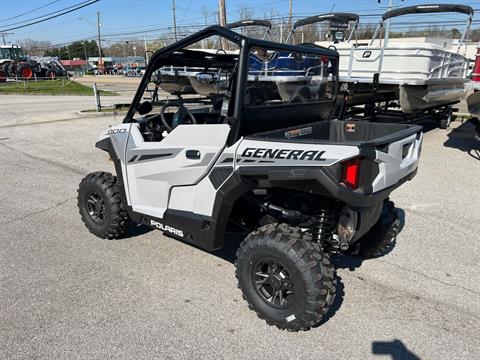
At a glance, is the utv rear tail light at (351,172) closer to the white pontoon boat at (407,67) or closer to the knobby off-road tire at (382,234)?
the knobby off-road tire at (382,234)

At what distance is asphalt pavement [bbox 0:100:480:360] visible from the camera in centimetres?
256

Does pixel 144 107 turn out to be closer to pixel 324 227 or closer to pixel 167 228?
pixel 167 228

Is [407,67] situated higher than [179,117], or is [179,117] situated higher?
[407,67]

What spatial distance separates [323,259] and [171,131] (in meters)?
1.54

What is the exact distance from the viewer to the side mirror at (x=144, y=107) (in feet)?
11.6

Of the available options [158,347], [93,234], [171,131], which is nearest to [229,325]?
[158,347]

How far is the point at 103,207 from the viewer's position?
3988 mm

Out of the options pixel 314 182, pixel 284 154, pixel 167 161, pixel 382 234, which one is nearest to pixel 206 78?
pixel 167 161

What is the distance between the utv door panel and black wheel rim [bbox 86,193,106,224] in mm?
589

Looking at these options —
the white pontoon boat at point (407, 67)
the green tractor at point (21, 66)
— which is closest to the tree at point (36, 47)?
the green tractor at point (21, 66)

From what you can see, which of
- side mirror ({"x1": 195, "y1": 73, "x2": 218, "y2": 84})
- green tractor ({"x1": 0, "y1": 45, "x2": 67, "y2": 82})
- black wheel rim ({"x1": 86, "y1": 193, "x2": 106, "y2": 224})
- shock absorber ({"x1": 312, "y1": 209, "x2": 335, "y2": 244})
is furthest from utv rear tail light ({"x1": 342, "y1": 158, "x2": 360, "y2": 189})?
green tractor ({"x1": 0, "y1": 45, "x2": 67, "y2": 82})

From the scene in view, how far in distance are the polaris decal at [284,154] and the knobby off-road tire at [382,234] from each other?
1423 mm

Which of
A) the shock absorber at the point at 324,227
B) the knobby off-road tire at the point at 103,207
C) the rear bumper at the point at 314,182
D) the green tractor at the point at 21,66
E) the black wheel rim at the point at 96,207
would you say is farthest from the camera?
the green tractor at the point at 21,66

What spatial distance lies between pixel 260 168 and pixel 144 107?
1505mm
